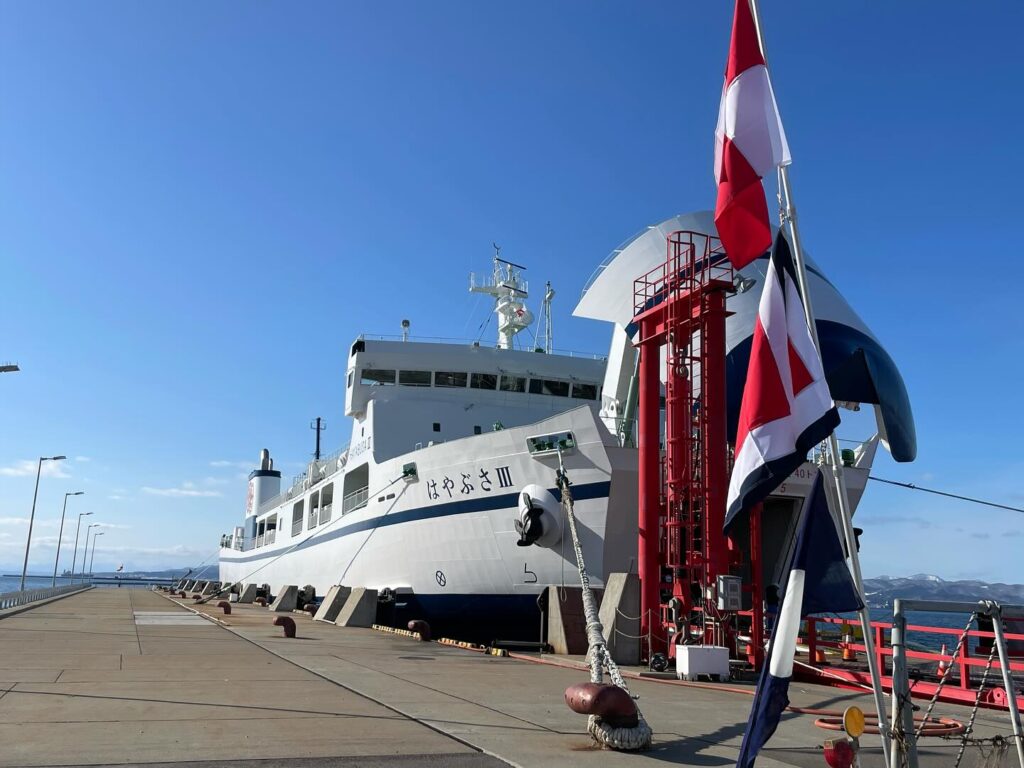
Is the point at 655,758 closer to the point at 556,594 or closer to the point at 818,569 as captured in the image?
the point at 818,569

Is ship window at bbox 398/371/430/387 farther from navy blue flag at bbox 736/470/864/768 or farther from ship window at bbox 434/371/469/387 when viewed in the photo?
navy blue flag at bbox 736/470/864/768

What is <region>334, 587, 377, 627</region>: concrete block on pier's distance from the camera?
2212 centimetres

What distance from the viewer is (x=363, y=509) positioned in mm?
24094

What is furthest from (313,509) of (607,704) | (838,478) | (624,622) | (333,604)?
(838,478)

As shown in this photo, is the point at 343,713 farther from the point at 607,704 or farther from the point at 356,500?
the point at 356,500

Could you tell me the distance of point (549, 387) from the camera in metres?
26.8

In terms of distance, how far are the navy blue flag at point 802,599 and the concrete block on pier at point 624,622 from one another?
9154 mm

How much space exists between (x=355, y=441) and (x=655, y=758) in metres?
21.1

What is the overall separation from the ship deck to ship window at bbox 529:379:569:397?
12173 millimetres

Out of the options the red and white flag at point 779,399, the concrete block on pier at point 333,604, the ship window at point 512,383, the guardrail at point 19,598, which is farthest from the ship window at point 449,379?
the red and white flag at point 779,399

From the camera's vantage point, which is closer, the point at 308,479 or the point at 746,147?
the point at 746,147

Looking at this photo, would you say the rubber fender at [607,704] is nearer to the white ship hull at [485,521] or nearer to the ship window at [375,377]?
the white ship hull at [485,521]

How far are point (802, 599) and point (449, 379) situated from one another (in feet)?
71.5

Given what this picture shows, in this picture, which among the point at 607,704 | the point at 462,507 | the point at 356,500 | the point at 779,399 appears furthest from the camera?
the point at 356,500
